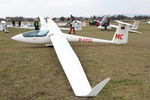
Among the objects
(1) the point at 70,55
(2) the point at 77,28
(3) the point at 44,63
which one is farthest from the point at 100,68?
(2) the point at 77,28

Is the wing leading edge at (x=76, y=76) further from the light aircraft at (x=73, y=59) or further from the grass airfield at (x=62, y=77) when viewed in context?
the grass airfield at (x=62, y=77)

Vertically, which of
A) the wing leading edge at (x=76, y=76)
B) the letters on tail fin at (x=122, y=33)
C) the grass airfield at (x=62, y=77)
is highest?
the letters on tail fin at (x=122, y=33)

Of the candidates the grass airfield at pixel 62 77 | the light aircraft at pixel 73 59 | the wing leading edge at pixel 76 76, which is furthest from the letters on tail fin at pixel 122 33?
the wing leading edge at pixel 76 76

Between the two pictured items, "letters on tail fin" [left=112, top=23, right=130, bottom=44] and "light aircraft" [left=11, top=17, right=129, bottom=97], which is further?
"letters on tail fin" [left=112, top=23, right=130, bottom=44]

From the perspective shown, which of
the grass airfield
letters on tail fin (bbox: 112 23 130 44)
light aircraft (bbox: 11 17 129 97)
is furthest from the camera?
letters on tail fin (bbox: 112 23 130 44)

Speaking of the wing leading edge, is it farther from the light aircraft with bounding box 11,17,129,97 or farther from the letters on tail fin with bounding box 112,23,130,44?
the letters on tail fin with bounding box 112,23,130,44

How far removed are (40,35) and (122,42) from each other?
4.83m

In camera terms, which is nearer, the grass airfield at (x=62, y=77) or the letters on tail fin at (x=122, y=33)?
the grass airfield at (x=62, y=77)

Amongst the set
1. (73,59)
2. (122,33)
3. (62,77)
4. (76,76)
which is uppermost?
(122,33)

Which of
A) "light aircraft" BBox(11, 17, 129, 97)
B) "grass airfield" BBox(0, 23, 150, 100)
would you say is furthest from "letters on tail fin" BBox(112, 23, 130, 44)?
"grass airfield" BBox(0, 23, 150, 100)

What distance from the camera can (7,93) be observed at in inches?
185

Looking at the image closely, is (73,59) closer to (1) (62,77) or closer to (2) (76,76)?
(1) (62,77)

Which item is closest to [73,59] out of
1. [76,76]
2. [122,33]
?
[76,76]

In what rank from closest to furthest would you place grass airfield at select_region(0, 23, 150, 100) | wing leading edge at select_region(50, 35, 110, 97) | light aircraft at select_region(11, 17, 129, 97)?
wing leading edge at select_region(50, 35, 110, 97) → light aircraft at select_region(11, 17, 129, 97) → grass airfield at select_region(0, 23, 150, 100)
